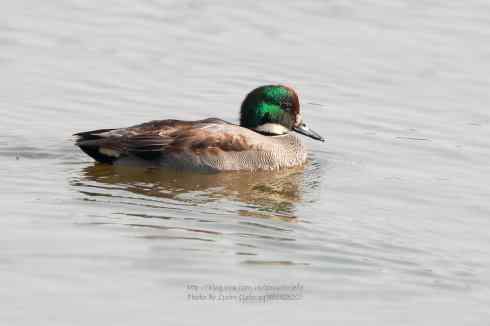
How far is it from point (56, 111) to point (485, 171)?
571 cm

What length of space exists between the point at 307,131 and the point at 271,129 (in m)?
0.46

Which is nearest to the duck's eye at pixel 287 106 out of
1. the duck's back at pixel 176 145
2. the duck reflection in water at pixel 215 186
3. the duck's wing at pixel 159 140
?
the duck reflection in water at pixel 215 186

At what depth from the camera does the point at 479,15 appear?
21.4 m

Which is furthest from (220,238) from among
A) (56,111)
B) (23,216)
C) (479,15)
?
(479,15)

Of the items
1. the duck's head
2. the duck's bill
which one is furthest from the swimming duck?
→ the duck's bill

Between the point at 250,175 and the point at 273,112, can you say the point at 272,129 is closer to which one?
the point at 273,112

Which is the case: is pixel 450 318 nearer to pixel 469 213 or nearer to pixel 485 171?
pixel 469 213

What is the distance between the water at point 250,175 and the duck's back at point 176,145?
0.20 m

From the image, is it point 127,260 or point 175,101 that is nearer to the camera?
point 127,260

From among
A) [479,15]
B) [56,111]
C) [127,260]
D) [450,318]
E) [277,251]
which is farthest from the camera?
[479,15]

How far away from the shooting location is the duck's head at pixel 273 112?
49.8ft

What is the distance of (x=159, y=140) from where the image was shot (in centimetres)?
1425

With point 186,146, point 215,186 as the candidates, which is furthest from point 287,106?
point 215,186

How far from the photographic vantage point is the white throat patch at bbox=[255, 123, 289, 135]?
1534 centimetres
